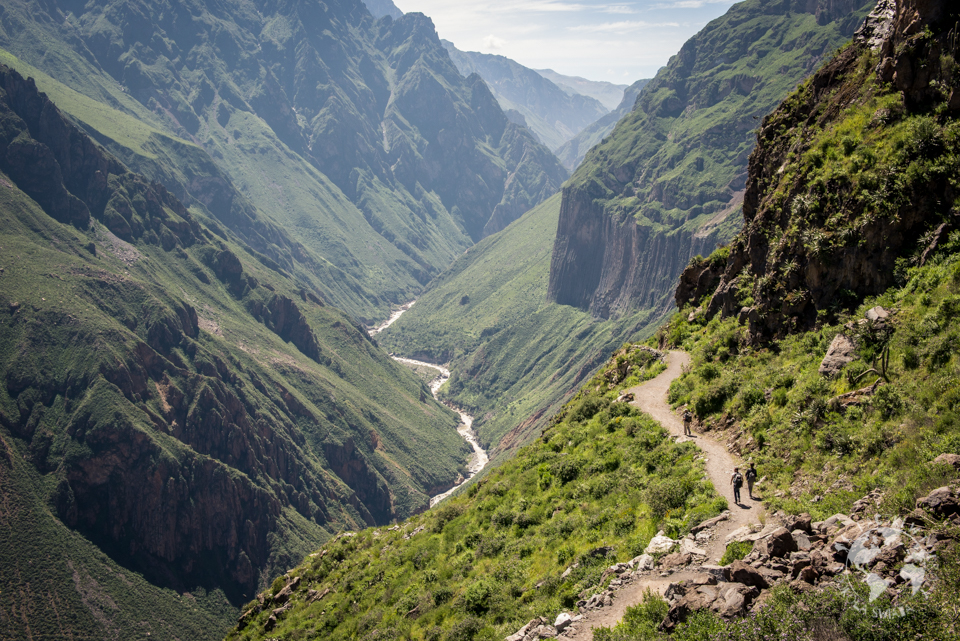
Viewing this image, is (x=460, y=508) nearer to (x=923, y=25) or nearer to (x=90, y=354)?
(x=923, y=25)

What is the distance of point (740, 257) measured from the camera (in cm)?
3928

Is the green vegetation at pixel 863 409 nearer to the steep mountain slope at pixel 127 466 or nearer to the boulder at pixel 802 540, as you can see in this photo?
the boulder at pixel 802 540

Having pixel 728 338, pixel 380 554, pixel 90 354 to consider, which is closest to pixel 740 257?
pixel 728 338

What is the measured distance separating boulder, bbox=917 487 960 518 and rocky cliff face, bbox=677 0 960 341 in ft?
45.2

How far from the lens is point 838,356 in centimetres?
2450

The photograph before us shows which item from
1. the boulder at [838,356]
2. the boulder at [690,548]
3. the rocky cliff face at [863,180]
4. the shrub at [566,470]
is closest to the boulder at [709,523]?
the boulder at [690,548]

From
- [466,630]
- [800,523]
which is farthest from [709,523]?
[466,630]

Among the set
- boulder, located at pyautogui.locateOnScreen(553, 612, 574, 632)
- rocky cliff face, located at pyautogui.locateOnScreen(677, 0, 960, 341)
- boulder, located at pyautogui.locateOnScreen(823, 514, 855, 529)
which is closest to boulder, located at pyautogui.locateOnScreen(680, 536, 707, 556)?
boulder, located at pyautogui.locateOnScreen(823, 514, 855, 529)

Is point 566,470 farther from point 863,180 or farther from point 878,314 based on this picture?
point 863,180

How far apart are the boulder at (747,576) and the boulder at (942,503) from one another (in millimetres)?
4268

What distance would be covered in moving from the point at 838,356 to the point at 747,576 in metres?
13.0

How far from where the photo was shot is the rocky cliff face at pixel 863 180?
2536 cm

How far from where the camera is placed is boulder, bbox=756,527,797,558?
16.3 meters

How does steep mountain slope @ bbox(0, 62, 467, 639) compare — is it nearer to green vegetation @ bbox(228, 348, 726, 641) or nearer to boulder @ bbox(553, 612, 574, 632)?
green vegetation @ bbox(228, 348, 726, 641)
